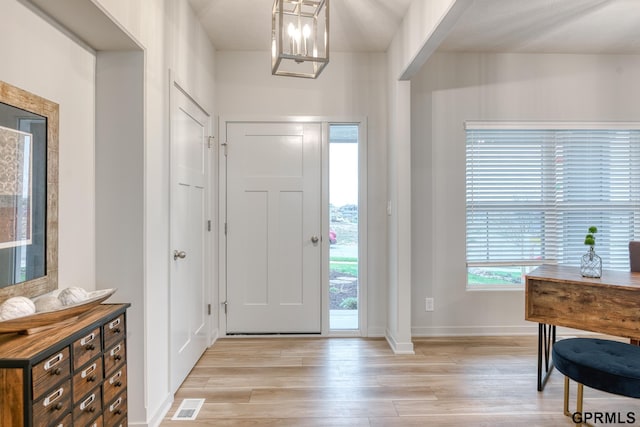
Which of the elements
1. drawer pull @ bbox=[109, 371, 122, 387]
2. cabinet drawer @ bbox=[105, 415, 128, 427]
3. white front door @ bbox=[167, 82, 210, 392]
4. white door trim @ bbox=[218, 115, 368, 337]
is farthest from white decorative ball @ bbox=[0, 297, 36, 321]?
white door trim @ bbox=[218, 115, 368, 337]

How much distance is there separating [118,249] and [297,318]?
6.61 feet

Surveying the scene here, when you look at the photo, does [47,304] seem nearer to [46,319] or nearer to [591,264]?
[46,319]

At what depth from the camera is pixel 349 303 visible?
12.7 ft

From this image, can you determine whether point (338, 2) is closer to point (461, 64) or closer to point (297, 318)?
point (461, 64)

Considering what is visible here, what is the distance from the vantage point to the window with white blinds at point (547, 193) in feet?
12.1

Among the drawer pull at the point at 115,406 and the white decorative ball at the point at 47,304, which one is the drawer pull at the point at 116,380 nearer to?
the drawer pull at the point at 115,406

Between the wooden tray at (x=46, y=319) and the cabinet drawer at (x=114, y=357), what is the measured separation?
0.79 ft

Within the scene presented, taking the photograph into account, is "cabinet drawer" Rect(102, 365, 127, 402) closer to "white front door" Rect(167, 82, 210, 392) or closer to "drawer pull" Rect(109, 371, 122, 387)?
"drawer pull" Rect(109, 371, 122, 387)

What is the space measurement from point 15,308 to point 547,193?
4.02 m

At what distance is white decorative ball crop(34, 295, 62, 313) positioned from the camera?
1.41m

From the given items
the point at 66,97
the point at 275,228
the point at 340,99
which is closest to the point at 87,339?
the point at 66,97

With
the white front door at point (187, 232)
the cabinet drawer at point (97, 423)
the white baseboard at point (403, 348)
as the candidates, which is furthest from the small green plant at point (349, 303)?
the cabinet drawer at point (97, 423)

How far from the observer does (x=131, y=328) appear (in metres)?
2.05

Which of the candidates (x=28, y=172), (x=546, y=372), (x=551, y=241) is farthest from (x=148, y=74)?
(x=551, y=241)
